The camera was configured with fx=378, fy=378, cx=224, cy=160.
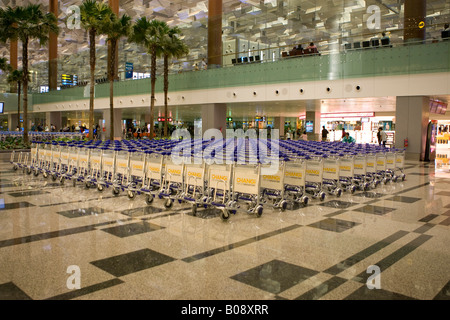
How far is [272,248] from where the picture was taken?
5266mm

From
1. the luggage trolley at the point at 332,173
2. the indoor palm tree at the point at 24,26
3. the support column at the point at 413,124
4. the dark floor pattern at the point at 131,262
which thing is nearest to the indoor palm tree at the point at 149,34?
the indoor palm tree at the point at 24,26

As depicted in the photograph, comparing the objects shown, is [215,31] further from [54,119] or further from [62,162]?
[54,119]

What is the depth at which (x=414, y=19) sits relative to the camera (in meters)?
21.4

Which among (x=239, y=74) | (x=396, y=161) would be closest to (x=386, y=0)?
(x=239, y=74)

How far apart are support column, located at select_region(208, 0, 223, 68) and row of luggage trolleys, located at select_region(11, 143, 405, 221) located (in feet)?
66.1

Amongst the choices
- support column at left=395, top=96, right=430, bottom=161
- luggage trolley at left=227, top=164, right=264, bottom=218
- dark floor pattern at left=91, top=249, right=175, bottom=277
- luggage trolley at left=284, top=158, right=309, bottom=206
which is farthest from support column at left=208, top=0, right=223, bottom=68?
dark floor pattern at left=91, top=249, right=175, bottom=277

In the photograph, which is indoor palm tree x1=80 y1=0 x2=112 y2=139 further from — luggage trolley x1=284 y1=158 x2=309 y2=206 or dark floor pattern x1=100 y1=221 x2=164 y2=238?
dark floor pattern x1=100 y1=221 x2=164 y2=238

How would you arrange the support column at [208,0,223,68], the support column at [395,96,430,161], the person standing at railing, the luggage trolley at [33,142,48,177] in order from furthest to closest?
the support column at [208,0,223,68]
the person standing at railing
the support column at [395,96,430,161]
the luggage trolley at [33,142,48,177]

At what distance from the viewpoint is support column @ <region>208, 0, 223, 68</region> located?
30.8 metres

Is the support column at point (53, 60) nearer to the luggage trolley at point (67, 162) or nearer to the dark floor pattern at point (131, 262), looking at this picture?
the luggage trolley at point (67, 162)

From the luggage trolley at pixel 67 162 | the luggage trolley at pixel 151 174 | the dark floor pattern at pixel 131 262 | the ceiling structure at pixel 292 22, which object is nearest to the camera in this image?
the dark floor pattern at pixel 131 262

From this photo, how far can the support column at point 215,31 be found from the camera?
30.8 metres

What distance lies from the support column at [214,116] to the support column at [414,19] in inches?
583
